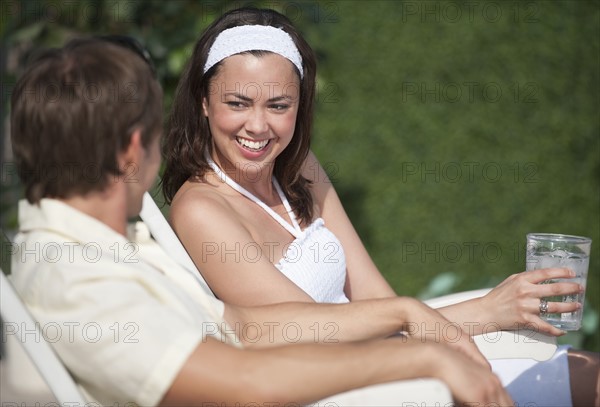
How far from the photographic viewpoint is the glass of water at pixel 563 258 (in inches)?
98.0

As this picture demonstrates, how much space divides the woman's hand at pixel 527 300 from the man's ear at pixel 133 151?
4.28 ft


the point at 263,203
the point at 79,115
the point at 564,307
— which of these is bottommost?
the point at 564,307

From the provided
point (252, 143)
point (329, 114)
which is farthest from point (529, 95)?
point (252, 143)

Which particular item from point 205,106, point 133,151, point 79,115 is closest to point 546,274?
point 205,106

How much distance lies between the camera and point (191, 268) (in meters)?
2.42

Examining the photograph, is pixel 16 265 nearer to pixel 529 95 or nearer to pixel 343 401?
pixel 343 401

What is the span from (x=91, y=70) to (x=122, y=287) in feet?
1.46

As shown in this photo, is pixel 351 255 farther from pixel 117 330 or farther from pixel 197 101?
pixel 117 330

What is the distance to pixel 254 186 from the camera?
2.93m

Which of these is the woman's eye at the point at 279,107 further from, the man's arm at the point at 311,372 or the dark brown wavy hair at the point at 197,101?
the man's arm at the point at 311,372

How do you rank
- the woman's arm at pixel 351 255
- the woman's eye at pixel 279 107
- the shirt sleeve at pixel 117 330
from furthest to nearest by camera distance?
the woman's arm at pixel 351 255
the woman's eye at pixel 279 107
the shirt sleeve at pixel 117 330

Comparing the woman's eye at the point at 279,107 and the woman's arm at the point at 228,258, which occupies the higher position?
the woman's eye at the point at 279,107

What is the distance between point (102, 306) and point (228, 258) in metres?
0.87

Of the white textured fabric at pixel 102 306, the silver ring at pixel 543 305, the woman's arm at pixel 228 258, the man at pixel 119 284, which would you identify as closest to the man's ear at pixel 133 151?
the man at pixel 119 284
